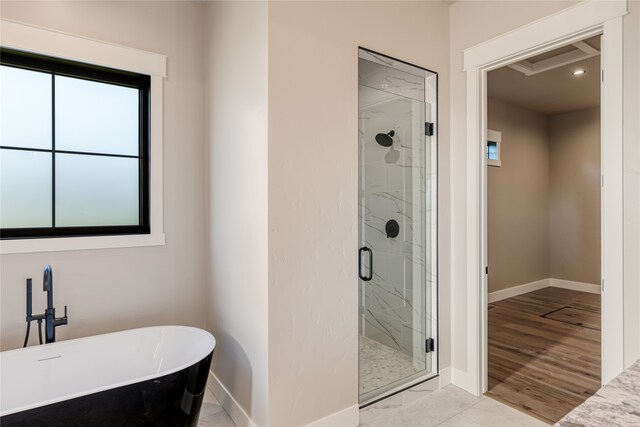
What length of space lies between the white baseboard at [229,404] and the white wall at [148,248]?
45cm

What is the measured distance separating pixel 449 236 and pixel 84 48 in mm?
2771

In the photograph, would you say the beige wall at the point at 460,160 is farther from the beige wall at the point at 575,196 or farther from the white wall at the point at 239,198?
the beige wall at the point at 575,196

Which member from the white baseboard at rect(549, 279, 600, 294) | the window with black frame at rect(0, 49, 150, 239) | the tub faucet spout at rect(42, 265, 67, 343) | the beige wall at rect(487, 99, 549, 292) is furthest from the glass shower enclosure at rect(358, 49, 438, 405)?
the white baseboard at rect(549, 279, 600, 294)

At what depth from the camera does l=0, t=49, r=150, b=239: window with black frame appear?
2.21m

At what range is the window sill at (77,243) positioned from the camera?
2.12m

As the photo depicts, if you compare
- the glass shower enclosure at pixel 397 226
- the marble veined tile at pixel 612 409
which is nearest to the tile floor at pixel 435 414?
the glass shower enclosure at pixel 397 226

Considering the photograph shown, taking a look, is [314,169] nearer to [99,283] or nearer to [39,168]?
Answer: [99,283]

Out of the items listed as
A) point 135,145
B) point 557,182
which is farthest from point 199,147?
point 557,182

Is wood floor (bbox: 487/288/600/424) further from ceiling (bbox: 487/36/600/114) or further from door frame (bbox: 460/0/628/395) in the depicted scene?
ceiling (bbox: 487/36/600/114)

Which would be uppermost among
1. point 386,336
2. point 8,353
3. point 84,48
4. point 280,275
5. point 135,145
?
point 84,48

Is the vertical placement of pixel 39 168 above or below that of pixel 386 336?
above

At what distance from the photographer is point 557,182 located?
19.0 ft

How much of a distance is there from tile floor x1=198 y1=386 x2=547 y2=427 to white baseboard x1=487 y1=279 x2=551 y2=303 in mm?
2782

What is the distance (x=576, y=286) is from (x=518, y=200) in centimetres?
172
